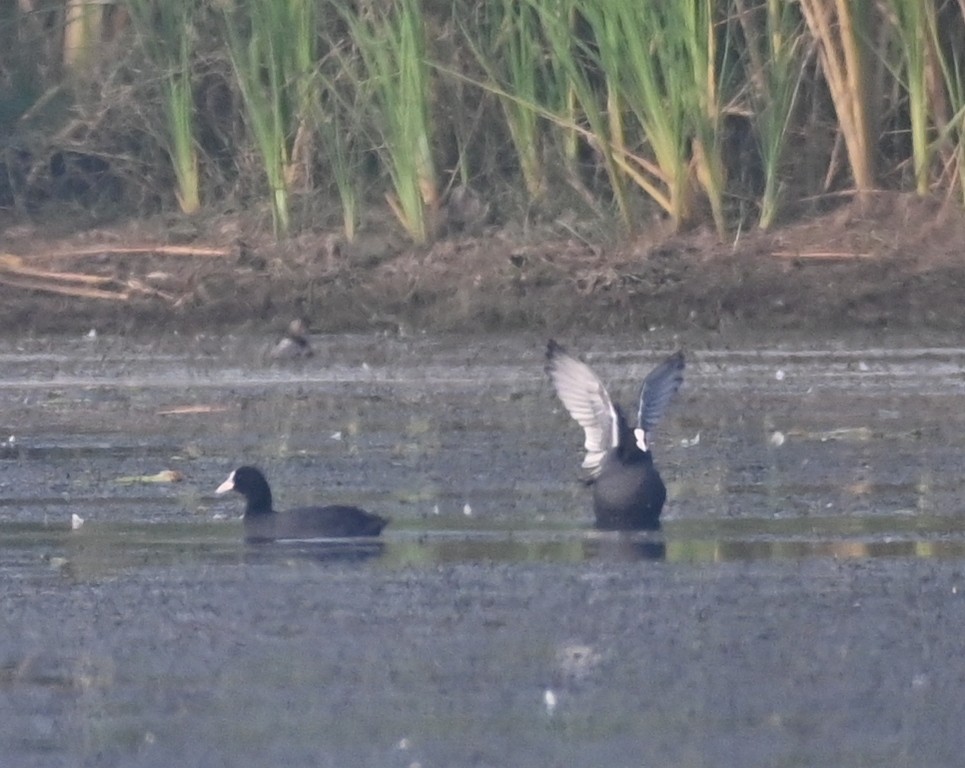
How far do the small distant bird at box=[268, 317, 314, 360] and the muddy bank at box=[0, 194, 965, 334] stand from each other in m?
0.28

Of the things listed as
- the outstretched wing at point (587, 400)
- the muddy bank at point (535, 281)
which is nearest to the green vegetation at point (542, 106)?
the muddy bank at point (535, 281)

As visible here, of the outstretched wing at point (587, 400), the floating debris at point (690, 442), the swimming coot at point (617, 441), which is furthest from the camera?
the floating debris at point (690, 442)

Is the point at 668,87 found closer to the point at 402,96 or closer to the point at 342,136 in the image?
the point at 402,96

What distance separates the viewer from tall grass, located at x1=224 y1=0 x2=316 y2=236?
15.8m

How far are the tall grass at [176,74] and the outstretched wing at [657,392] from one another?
7.08 metres

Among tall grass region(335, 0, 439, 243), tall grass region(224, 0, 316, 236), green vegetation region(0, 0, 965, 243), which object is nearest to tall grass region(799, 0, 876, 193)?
green vegetation region(0, 0, 965, 243)

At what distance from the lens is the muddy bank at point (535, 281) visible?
14.7 metres

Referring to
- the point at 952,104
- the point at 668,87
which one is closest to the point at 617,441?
the point at 668,87

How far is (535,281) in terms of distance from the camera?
15.2 metres

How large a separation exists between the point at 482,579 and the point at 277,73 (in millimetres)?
8544

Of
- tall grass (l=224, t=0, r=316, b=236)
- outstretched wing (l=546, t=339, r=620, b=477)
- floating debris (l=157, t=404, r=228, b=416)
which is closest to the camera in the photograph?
outstretched wing (l=546, t=339, r=620, b=477)

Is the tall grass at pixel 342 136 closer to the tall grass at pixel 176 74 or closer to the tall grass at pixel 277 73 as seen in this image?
the tall grass at pixel 277 73

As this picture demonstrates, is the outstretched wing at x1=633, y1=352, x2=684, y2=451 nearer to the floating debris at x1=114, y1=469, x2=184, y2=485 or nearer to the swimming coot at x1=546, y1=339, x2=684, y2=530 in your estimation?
the swimming coot at x1=546, y1=339, x2=684, y2=530

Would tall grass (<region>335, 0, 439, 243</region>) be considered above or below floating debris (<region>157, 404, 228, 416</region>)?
above
